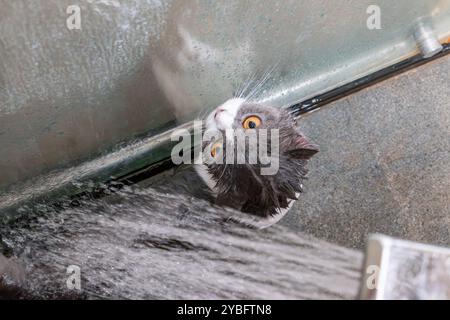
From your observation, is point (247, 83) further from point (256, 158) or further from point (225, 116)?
point (256, 158)

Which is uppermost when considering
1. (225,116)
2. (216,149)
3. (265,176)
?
(225,116)

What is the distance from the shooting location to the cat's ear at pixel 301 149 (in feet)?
5.79

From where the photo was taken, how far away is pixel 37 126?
1.99 meters

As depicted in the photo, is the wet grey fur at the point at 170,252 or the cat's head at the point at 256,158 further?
the wet grey fur at the point at 170,252

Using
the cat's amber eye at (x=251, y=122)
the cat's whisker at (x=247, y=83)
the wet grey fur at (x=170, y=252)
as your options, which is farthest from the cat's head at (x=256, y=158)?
the cat's whisker at (x=247, y=83)

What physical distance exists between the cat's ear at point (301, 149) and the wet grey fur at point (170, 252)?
37 centimetres

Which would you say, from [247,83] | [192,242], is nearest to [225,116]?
[247,83]

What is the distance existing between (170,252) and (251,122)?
0.68 metres

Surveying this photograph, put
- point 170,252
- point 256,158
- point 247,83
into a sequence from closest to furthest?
point 256,158, point 170,252, point 247,83

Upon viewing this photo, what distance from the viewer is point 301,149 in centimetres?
176

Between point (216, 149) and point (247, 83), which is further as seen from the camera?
point (247, 83)

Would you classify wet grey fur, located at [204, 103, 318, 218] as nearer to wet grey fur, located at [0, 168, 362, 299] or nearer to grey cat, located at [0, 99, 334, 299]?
grey cat, located at [0, 99, 334, 299]

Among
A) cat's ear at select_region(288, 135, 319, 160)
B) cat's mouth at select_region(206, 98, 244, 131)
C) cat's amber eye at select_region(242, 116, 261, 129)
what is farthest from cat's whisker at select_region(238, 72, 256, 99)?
cat's ear at select_region(288, 135, 319, 160)

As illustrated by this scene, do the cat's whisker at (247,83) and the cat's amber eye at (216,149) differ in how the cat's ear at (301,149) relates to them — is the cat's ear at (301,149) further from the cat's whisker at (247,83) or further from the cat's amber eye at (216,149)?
the cat's whisker at (247,83)
